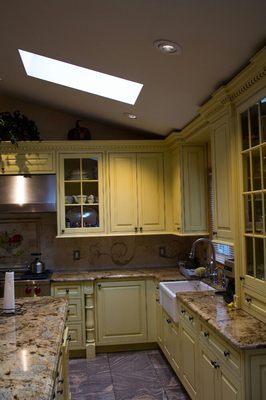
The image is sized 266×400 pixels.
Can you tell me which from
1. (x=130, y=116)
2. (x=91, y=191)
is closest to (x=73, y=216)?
(x=91, y=191)

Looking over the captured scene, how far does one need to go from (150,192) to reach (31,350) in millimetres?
2798

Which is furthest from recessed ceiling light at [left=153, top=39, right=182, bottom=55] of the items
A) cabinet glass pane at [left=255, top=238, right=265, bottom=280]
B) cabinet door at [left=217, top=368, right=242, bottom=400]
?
cabinet door at [left=217, top=368, right=242, bottom=400]

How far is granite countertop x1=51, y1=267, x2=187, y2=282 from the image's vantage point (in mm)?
4199

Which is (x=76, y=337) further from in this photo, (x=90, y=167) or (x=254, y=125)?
(x=254, y=125)

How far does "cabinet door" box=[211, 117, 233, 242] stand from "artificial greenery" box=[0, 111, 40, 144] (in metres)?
2.22

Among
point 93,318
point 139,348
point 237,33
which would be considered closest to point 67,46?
point 237,33

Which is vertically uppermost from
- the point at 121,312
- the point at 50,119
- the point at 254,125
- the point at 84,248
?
the point at 50,119

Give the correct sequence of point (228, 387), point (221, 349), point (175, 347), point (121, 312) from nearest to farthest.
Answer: point (228, 387) < point (221, 349) < point (175, 347) < point (121, 312)

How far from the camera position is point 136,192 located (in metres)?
4.57

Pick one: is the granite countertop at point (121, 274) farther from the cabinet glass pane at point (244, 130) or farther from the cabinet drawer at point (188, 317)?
the cabinet glass pane at point (244, 130)

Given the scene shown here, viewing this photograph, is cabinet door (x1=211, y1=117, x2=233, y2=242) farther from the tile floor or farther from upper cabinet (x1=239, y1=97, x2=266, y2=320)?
the tile floor

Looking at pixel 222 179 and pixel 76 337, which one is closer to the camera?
pixel 222 179

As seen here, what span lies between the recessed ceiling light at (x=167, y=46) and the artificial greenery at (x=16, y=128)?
2.37 meters

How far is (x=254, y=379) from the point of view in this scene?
2.00m
